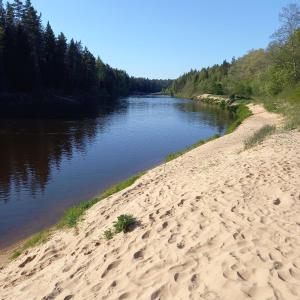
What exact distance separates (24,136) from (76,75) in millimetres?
59605

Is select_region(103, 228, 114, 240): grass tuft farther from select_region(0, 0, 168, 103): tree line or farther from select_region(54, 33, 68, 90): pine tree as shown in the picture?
select_region(54, 33, 68, 90): pine tree

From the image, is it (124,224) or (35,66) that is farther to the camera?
(35,66)

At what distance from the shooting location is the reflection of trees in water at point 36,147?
20.4 m

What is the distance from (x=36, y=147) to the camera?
97.2ft

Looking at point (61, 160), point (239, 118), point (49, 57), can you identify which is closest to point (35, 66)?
point (49, 57)

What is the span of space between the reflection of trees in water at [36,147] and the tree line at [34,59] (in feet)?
77.6

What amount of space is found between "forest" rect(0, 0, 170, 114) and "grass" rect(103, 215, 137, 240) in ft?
161

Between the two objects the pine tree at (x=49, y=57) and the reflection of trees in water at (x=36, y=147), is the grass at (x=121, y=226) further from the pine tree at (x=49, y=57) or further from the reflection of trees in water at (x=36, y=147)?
the pine tree at (x=49, y=57)

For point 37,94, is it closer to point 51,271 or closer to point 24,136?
point 24,136

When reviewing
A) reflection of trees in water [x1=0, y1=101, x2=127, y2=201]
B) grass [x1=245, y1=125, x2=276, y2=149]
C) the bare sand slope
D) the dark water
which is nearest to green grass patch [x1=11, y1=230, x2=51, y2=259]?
the bare sand slope

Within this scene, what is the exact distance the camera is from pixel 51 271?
325 inches

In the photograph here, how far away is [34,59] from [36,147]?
1856 inches

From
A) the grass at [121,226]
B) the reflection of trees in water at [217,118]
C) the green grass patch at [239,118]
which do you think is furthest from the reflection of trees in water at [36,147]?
the reflection of trees in water at [217,118]

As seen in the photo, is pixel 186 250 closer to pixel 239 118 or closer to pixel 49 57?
pixel 239 118
